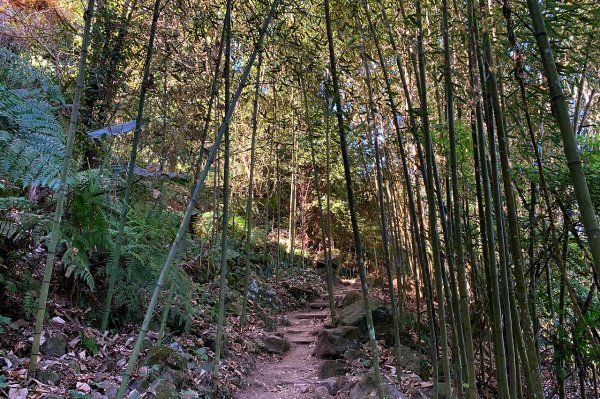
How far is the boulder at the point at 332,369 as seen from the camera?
4523 mm

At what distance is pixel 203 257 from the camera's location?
6102 mm

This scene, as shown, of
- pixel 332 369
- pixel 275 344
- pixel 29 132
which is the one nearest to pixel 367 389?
pixel 332 369

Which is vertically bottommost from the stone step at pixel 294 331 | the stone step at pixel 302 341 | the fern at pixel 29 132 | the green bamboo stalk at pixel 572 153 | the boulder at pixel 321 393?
the boulder at pixel 321 393

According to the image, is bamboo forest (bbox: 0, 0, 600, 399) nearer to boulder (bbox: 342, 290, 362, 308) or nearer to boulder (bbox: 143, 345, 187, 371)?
boulder (bbox: 143, 345, 187, 371)

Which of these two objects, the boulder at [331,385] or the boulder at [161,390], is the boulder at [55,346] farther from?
the boulder at [331,385]

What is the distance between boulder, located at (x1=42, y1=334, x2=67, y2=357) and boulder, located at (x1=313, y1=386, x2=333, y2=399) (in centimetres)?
222

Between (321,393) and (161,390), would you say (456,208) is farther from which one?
(321,393)

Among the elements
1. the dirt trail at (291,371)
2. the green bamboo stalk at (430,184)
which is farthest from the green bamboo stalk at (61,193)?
the dirt trail at (291,371)

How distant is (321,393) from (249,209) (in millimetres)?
2918

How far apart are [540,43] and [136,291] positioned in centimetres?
331

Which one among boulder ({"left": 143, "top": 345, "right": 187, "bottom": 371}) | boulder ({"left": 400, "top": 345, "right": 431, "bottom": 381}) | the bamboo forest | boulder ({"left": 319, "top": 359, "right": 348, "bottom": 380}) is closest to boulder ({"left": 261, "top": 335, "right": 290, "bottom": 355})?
the bamboo forest

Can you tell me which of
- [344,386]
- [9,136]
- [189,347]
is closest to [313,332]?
[344,386]

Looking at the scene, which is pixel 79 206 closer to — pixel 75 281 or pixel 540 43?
pixel 75 281

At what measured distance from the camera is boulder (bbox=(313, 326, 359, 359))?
5.11m
